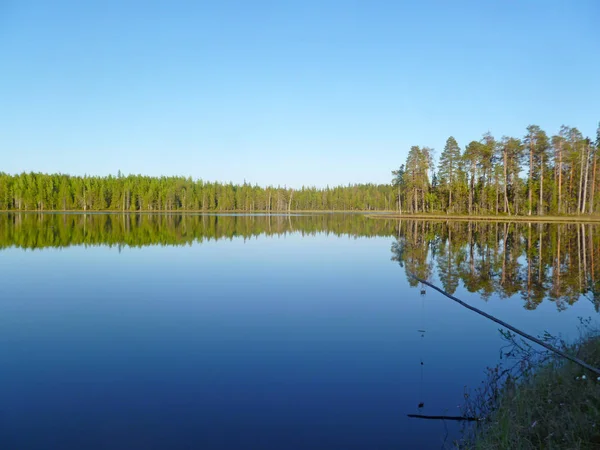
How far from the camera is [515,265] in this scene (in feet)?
82.6

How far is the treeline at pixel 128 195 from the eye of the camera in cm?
13938

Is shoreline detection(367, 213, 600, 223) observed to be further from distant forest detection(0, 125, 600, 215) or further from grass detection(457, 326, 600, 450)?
grass detection(457, 326, 600, 450)

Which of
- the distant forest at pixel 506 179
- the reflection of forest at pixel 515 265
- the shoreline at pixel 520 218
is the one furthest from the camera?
the distant forest at pixel 506 179

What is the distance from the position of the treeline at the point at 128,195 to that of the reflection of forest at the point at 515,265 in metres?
138

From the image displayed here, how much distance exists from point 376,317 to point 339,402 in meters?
6.51

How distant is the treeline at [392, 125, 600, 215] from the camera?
73688 millimetres

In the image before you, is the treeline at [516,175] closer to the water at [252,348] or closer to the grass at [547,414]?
the water at [252,348]

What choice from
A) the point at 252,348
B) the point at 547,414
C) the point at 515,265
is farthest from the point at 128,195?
the point at 547,414

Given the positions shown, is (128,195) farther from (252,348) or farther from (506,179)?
(252,348)

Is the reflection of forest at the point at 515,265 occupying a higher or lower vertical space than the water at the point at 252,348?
higher

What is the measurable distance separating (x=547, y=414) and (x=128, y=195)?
15888cm

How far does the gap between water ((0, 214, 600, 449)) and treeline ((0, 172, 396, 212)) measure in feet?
440

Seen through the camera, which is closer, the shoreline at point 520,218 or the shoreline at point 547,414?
the shoreline at point 547,414

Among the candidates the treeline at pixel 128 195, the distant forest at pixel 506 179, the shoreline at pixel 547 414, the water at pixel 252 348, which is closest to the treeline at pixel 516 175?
the distant forest at pixel 506 179
